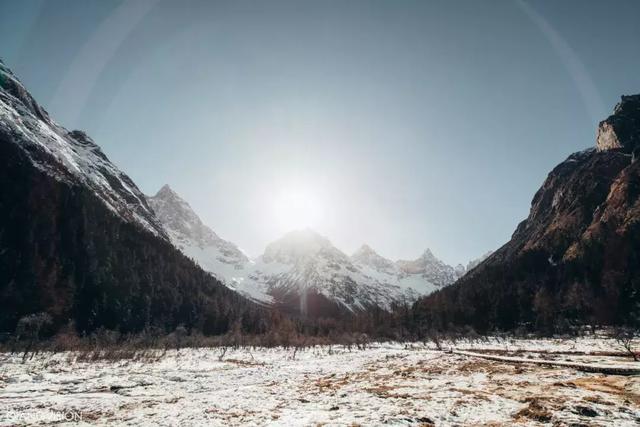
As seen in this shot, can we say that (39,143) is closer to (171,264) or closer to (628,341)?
(171,264)

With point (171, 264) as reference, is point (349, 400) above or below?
below

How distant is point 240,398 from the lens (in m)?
18.9

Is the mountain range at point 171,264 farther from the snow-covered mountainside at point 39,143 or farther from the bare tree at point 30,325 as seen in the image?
the bare tree at point 30,325

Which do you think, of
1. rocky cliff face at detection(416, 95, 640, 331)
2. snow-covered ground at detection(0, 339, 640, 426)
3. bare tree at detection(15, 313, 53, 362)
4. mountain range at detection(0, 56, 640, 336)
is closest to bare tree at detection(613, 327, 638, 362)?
snow-covered ground at detection(0, 339, 640, 426)

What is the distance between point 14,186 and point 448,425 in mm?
155927

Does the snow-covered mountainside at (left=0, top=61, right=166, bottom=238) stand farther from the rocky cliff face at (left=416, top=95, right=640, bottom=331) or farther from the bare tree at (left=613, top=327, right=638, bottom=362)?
the bare tree at (left=613, top=327, right=638, bottom=362)

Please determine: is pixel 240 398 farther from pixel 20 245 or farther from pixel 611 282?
pixel 20 245

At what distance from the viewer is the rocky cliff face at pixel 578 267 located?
325 ft

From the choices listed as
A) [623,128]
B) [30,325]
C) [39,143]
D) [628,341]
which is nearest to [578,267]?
[628,341]

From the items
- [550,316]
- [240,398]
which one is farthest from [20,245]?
[550,316]

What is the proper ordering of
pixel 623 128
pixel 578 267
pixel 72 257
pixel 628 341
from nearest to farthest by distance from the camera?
pixel 628 341 → pixel 578 267 → pixel 72 257 → pixel 623 128

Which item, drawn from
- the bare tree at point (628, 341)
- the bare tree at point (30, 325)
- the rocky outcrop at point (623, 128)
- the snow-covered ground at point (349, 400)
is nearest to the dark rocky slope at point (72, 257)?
the bare tree at point (30, 325)

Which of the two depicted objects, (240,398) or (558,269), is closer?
(240,398)

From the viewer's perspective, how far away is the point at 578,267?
4537 inches
